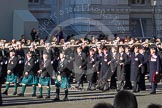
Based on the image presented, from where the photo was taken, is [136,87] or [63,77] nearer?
[63,77]

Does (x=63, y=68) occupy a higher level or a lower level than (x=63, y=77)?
higher

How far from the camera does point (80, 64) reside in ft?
67.0

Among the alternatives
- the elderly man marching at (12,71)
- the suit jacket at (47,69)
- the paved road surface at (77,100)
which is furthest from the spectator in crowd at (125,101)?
the elderly man marching at (12,71)

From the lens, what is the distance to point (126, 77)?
21.9m

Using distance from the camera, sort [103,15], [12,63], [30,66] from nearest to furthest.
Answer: [30,66] → [12,63] → [103,15]

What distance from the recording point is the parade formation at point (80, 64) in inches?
715

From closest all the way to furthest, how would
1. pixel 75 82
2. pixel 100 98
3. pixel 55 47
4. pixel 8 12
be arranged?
pixel 100 98 → pixel 55 47 → pixel 75 82 → pixel 8 12

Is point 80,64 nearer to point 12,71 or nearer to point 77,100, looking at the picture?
point 12,71

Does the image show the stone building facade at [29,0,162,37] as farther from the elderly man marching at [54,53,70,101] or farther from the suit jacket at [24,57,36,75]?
the elderly man marching at [54,53,70,101]

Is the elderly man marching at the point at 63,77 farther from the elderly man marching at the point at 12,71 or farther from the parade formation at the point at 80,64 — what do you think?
the elderly man marching at the point at 12,71

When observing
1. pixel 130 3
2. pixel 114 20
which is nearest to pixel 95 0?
pixel 114 20

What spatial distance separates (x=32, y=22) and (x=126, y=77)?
358 inches

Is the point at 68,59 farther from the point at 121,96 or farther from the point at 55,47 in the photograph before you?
the point at 121,96

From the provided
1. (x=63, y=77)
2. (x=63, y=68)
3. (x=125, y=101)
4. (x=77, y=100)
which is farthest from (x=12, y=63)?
(x=125, y=101)
